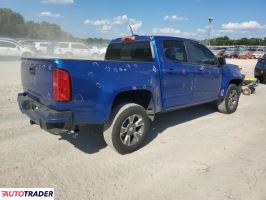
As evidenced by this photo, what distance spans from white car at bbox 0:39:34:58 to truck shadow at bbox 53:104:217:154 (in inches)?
826

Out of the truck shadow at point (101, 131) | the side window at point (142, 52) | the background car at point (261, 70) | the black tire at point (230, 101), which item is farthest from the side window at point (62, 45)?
the side window at point (142, 52)

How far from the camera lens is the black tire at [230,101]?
23.0ft

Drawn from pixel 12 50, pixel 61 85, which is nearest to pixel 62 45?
pixel 12 50

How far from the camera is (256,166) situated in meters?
Result: 4.20

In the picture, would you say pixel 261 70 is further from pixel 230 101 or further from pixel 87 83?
pixel 87 83

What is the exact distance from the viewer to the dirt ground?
137 inches

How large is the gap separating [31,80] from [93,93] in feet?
3.76

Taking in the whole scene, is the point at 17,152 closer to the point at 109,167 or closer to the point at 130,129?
the point at 109,167

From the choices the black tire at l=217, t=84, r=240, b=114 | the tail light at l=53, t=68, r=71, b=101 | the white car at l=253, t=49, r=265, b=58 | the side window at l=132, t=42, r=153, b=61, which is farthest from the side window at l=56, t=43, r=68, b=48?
the white car at l=253, t=49, r=265, b=58

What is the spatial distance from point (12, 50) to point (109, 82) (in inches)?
929

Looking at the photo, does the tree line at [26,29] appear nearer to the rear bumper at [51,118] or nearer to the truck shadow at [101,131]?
the truck shadow at [101,131]

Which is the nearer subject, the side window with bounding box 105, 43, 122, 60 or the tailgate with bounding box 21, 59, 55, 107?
the tailgate with bounding box 21, 59, 55, 107

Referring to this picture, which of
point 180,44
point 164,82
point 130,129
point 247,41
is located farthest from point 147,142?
point 247,41

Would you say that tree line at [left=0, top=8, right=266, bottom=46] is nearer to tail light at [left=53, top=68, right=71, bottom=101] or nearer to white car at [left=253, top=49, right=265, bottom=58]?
white car at [left=253, top=49, right=265, bottom=58]
